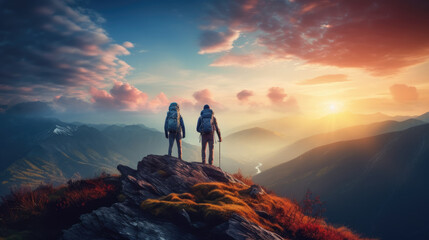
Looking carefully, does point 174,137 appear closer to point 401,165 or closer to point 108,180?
point 108,180

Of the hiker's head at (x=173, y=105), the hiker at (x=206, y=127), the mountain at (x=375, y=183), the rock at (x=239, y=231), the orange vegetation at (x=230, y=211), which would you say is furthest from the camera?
the mountain at (x=375, y=183)

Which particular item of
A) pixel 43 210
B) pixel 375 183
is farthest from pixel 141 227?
pixel 375 183

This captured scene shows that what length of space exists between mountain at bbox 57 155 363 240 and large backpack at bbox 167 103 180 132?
5.09m

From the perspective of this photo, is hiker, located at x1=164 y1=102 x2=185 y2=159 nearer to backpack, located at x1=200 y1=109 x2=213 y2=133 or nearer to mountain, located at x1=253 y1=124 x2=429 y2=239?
backpack, located at x1=200 y1=109 x2=213 y2=133

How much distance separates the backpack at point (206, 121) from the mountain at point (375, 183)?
117m

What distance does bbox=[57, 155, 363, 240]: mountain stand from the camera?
711 centimetres

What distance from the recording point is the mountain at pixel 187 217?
711cm

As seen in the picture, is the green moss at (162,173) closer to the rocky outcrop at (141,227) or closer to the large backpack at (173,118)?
the rocky outcrop at (141,227)

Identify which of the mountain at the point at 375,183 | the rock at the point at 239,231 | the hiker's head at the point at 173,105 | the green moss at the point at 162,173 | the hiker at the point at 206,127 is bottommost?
the mountain at the point at 375,183

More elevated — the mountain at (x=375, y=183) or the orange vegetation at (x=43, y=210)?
the orange vegetation at (x=43, y=210)

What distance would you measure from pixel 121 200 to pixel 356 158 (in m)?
192

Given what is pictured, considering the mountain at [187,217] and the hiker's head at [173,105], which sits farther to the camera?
the hiker's head at [173,105]

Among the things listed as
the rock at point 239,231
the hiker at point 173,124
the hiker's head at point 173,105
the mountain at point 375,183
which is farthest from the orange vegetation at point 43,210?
the mountain at point 375,183

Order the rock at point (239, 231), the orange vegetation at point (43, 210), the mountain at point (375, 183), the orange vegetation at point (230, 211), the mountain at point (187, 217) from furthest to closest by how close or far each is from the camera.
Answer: the mountain at point (375, 183), the orange vegetation at point (230, 211), the orange vegetation at point (43, 210), the mountain at point (187, 217), the rock at point (239, 231)
